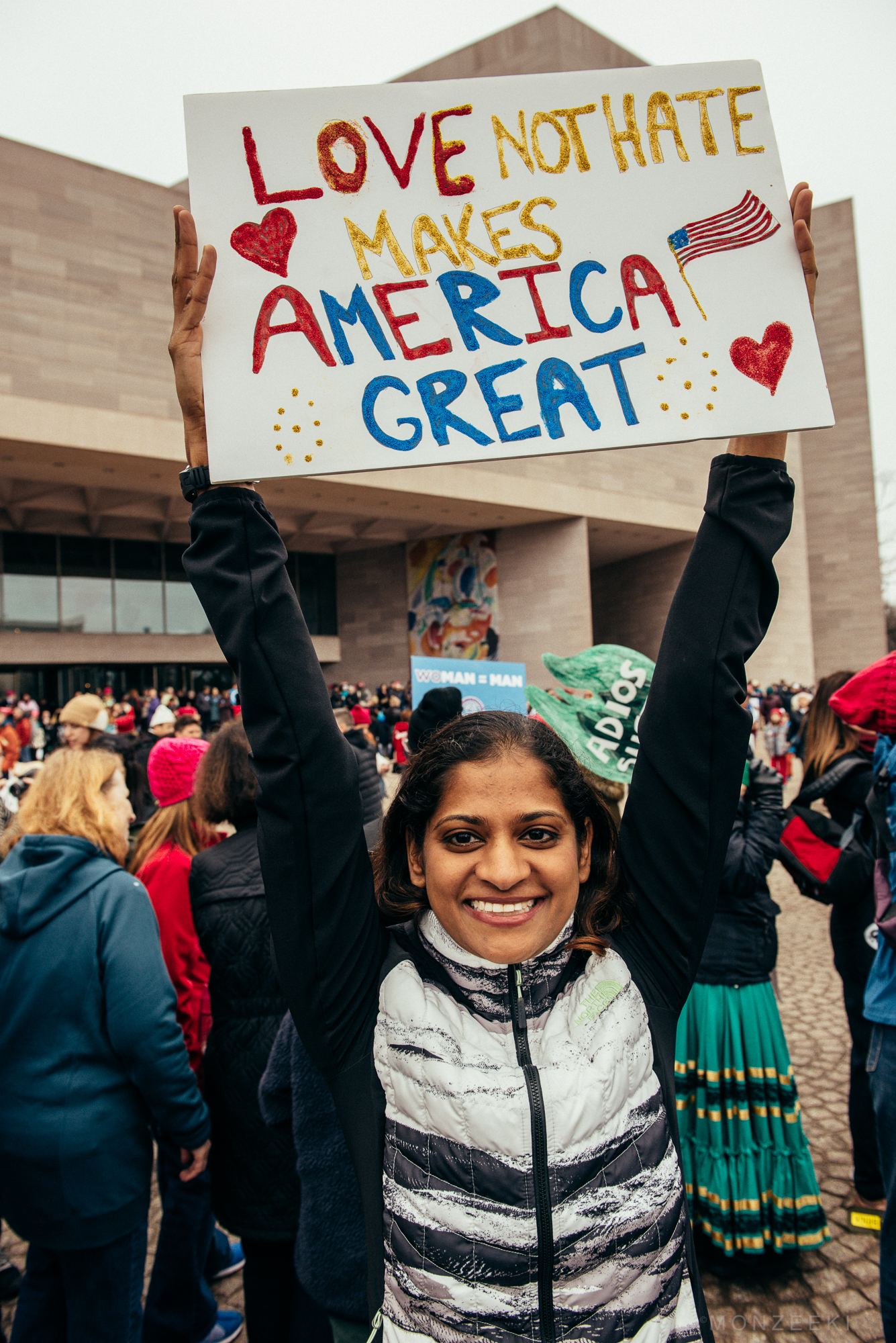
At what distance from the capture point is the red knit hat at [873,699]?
242 cm

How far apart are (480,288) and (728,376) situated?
475 mm

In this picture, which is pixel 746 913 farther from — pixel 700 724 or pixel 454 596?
pixel 454 596

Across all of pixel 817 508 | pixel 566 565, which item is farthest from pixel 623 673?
pixel 817 508

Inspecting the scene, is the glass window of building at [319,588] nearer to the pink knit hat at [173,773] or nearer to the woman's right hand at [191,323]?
the pink knit hat at [173,773]

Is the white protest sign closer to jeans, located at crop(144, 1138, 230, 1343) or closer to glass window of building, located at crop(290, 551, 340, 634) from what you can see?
jeans, located at crop(144, 1138, 230, 1343)

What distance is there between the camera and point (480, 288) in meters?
1.50

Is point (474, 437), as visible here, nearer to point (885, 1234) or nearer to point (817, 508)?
point (885, 1234)

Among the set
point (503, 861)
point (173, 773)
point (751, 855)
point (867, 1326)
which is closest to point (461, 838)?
point (503, 861)

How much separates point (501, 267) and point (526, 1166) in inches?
58.3

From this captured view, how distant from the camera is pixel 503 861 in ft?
4.00

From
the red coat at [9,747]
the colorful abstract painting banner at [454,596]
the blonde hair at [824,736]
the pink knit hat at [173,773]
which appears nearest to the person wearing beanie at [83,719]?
the pink knit hat at [173,773]

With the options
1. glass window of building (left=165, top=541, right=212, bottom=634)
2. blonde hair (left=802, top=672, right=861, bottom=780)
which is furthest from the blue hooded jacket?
glass window of building (left=165, top=541, right=212, bottom=634)

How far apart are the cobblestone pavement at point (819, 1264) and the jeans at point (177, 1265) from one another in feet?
1.49

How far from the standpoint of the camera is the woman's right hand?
137cm
